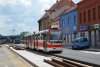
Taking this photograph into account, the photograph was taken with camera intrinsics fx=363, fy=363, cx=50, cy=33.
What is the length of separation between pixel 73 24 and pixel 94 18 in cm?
1482

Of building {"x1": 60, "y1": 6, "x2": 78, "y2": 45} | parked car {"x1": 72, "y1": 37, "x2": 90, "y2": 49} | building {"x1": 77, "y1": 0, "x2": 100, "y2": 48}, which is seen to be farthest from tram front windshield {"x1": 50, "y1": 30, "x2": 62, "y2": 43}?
building {"x1": 60, "y1": 6, "x2": 78, "y2": 45}

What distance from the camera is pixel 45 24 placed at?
11394 centimetres

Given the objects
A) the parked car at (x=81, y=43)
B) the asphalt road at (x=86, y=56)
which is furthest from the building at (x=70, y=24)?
the asphalt road at (x=86, y=56)

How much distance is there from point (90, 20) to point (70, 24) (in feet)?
51.6

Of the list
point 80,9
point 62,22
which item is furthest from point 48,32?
point 62,22

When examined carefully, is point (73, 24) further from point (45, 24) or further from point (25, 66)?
point (25, 66)

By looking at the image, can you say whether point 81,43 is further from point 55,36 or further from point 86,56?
point 86,56

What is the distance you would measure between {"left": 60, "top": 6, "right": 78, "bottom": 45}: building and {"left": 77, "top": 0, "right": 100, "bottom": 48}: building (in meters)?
3.97

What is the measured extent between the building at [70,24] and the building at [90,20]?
3.97 m

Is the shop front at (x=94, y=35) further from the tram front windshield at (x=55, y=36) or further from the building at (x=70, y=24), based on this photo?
the tram front windshield at (x=55, y=36)

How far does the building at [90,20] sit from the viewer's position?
57719 mm

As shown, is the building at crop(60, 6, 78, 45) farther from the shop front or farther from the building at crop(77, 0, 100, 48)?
the shop front

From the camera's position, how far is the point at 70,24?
7712 cm

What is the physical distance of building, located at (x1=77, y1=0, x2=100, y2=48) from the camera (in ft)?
189
